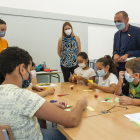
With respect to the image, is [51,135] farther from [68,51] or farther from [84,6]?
[84,6]

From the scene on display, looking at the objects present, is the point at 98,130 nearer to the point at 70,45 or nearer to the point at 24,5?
the point at 70,45

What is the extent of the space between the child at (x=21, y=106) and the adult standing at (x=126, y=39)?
5.16 feet

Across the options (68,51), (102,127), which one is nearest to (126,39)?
(68,51)

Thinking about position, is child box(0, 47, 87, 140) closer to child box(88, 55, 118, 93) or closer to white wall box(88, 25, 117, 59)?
child box(88, 55, 118, 93)

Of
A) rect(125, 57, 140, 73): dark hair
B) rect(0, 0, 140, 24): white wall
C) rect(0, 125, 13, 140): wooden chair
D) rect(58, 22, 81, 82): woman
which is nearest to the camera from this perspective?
rect(0, 125, 13, 140): wooden chair

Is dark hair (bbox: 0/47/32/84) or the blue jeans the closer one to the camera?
dark hair (bbox: 0/47/32/84)

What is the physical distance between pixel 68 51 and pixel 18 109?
2148 millimetres

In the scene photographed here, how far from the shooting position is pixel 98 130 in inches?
31.1

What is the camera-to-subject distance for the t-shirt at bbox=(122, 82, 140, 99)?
1477 millimetres

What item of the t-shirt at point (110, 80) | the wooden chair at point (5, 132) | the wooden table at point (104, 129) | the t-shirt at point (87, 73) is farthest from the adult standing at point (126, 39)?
the wooden chair at point (5, 132)

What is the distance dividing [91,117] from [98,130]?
0.19 metres

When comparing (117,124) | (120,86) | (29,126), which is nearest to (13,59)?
(29,126)

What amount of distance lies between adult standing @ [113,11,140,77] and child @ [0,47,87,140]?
5.16ft

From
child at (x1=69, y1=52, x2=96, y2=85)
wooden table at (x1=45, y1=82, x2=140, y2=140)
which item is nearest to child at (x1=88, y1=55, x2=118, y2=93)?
child at (x1=69, y1=52, x2=96, y2=85)
